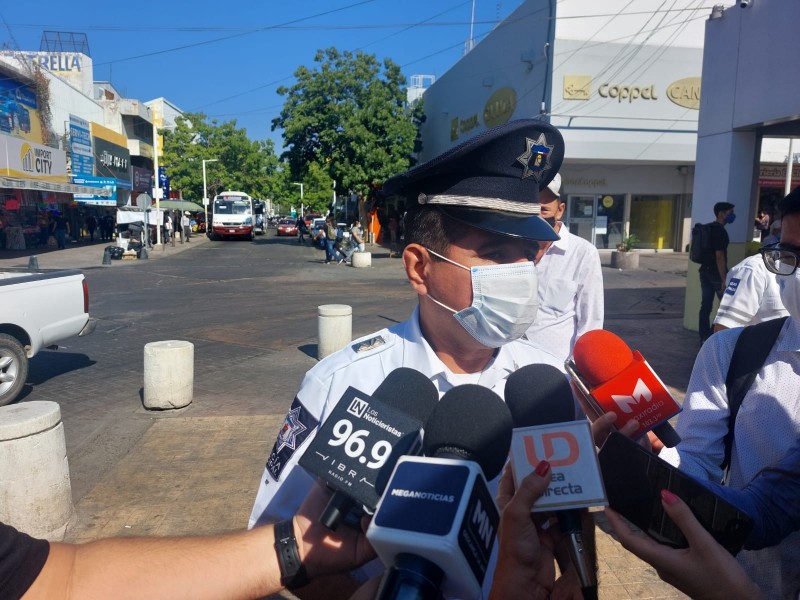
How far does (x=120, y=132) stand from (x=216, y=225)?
1073cm

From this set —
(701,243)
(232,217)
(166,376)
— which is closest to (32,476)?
(166,376)

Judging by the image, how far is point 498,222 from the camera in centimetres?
203

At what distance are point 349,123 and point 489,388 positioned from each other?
96.1 feet

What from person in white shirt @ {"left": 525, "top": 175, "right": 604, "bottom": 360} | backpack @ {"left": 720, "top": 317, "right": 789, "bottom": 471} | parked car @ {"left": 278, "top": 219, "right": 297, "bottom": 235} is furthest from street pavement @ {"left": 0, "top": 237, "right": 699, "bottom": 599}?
parked car @ {"left": 278, "top": 219, "right": 297, "bottom": 235}

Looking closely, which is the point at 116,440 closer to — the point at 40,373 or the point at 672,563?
the point at 40,373

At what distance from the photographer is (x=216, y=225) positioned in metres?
44.1

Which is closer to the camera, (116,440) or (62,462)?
(62,462)

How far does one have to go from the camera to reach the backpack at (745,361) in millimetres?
2143

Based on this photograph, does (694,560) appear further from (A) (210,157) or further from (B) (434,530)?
(A) (210,157)

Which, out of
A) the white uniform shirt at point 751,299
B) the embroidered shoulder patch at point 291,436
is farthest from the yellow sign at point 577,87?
the embroidered shoulder patch at point 291,436

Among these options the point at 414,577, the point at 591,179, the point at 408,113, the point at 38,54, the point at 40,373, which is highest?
the point at 38,54

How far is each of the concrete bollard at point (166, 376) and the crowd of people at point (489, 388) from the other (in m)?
5.16

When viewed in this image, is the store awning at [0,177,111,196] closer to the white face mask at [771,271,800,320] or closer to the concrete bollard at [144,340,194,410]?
the concrete bollard at [144,340,194,410]

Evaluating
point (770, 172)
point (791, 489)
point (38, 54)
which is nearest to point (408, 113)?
point (770, 172)
